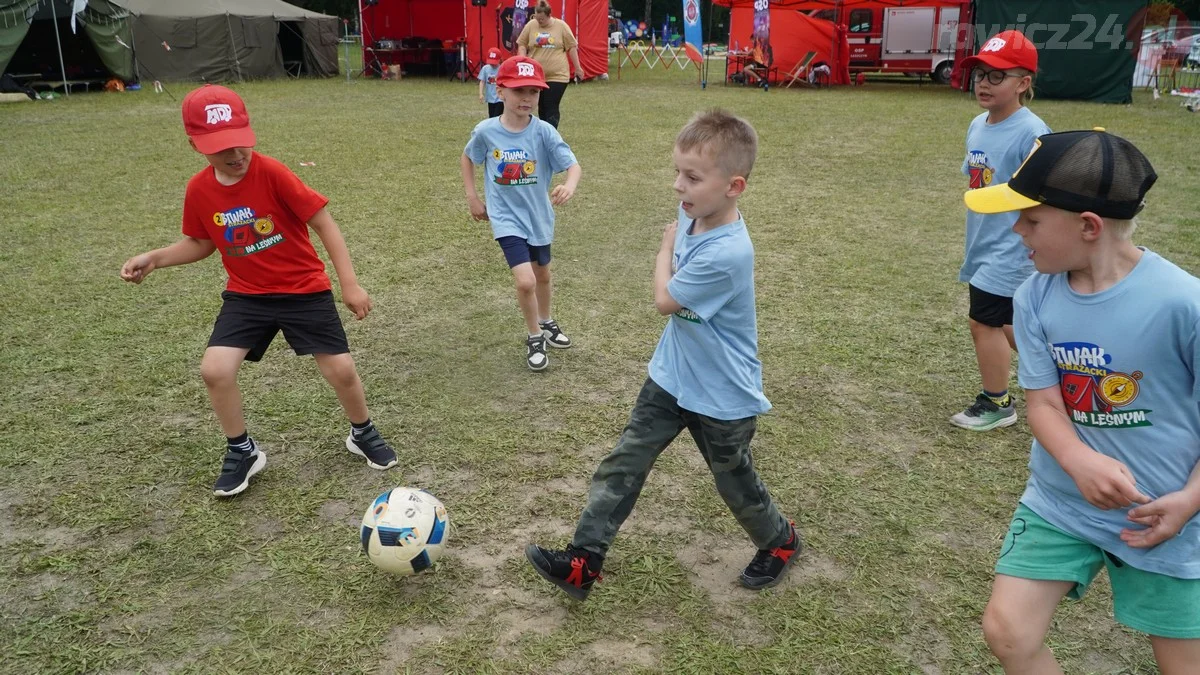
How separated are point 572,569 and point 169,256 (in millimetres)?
2222

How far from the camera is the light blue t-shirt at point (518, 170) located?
16.0 feet

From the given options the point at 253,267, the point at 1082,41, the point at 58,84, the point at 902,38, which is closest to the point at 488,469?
the point at 253,267

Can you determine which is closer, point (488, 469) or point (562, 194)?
point (488, 469)

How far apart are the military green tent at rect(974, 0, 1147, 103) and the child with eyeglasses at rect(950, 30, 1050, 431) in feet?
58.9

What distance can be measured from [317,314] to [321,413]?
93 centimetres

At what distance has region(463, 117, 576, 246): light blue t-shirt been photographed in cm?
489

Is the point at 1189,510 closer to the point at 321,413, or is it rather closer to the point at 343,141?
the point at 321,413

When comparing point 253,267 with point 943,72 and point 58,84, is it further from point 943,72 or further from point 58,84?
point 943,72

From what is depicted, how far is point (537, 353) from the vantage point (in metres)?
4.99

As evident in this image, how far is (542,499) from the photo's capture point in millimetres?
3648

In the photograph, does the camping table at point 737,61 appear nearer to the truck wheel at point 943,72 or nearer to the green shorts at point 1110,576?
the truck wheel at point 943,72

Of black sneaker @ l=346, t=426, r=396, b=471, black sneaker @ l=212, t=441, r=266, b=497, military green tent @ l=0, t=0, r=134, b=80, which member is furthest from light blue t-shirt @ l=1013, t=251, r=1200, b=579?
military green tent @ l=0, t=0, r=134, b=80

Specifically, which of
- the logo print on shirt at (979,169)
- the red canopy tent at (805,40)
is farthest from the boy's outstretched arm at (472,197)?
the red canopy tent at (805,40)

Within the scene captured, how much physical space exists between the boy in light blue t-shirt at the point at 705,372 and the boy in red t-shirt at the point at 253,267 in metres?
1.38
